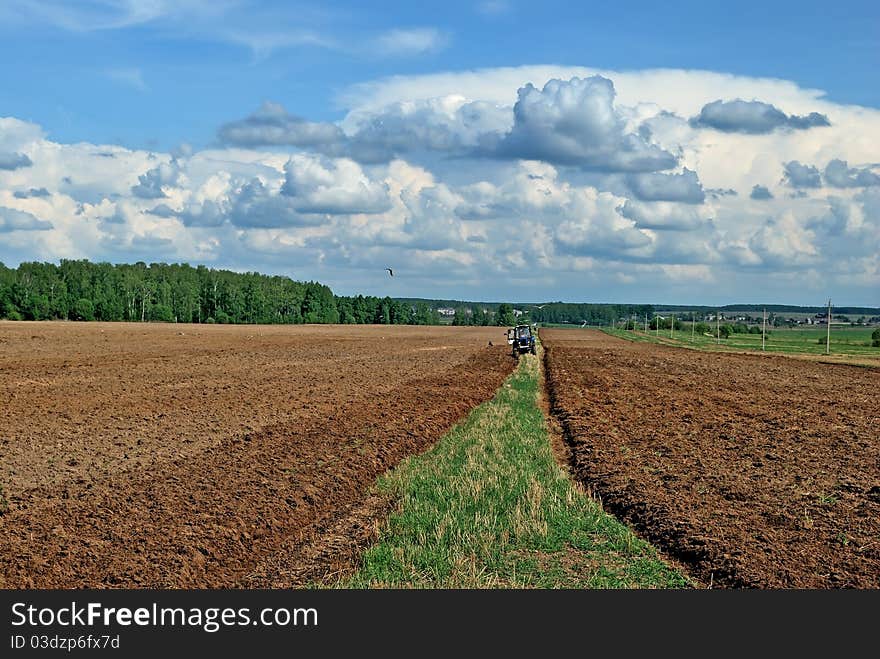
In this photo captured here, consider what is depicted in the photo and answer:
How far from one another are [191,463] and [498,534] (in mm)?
6760

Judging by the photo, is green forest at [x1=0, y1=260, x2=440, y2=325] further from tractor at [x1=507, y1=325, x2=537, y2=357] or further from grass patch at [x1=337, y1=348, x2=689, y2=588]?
grass patch at [x1=337, y1=348, x2=689, y2=588]

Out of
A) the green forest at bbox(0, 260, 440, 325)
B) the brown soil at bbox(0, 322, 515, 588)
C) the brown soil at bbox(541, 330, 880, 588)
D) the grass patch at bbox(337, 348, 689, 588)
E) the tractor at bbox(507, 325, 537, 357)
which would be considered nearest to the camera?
the grass patch at bbox(337, 348, 689, 588)

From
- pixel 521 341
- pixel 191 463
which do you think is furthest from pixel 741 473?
pixel 521 341

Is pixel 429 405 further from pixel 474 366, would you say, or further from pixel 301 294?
pixel 301 294

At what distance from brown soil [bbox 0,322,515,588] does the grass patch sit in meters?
0.85

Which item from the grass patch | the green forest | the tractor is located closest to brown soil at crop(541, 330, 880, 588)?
the grass patch

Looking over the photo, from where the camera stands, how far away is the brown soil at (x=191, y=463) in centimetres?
1075

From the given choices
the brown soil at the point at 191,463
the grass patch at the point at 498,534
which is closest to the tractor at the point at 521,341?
the brown soil at the point at 191,463

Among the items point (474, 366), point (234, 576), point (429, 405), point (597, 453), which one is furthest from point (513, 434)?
point (474, 366)

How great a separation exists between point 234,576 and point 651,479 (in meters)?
7.95

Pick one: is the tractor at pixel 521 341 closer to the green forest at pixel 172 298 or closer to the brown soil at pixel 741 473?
the brown soil at pixel 741 473

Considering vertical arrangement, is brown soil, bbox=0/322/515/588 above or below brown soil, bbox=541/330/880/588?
below

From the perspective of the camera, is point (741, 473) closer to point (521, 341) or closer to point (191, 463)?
point (191, 463)

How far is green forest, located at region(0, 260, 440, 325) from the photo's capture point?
144 metres
